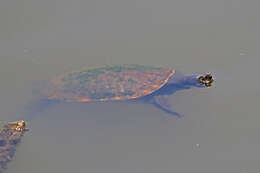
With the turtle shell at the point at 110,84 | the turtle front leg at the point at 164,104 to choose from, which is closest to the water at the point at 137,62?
the turtle front leg at the point at 164,104

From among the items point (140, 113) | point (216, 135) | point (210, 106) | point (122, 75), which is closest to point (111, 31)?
point (122, 75)

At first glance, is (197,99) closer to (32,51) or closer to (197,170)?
(197,170)

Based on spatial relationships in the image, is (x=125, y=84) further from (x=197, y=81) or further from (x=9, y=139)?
(x=9, y=139)

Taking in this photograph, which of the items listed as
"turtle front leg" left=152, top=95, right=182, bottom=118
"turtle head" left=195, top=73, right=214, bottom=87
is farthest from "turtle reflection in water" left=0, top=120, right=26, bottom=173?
"turtle head" left=195, top=73, right=214, bottom=87

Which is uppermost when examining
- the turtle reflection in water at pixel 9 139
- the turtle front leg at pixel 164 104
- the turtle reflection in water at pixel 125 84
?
the turtle reflection in water at pixel 125 84

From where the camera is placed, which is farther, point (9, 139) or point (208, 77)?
point (208, 77)

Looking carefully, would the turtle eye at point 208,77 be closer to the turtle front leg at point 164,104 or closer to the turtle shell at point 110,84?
the turtle shell at point 110,84

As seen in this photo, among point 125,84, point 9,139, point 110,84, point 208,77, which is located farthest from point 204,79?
point 9,139
